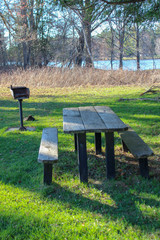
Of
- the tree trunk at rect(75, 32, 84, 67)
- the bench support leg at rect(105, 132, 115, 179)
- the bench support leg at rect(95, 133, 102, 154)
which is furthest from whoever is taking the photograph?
the tree trunk at rect(75, 32, 84, 67)

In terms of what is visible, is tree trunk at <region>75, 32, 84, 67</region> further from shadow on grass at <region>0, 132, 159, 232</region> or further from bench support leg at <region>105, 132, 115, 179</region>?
bench support leg at <region>105, 132, 115, 179</region>

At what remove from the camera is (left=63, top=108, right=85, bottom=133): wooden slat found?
3168mm

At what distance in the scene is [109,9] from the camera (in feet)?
19.5

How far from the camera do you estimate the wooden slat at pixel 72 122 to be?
3168 mm

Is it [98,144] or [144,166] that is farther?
[98,144]

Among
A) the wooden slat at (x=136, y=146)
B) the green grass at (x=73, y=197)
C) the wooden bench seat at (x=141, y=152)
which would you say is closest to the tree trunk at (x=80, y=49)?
the green grass at (x=73, y=197)

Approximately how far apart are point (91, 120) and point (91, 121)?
0.20 feet

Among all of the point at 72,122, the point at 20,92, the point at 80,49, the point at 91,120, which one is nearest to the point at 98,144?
the point at 91,120

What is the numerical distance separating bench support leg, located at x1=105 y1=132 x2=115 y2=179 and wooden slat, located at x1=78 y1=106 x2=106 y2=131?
195 millimetres

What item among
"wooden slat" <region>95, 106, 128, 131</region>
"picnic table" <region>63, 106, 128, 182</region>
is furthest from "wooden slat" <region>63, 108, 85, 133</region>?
"wooden slat" <region>95, 106, 128, 131</region>

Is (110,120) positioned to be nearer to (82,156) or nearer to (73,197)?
(82,156)

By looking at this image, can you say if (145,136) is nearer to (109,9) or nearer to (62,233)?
A: (109,9)

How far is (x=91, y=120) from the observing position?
12.0ft

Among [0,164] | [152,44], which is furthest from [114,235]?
[152,44]
